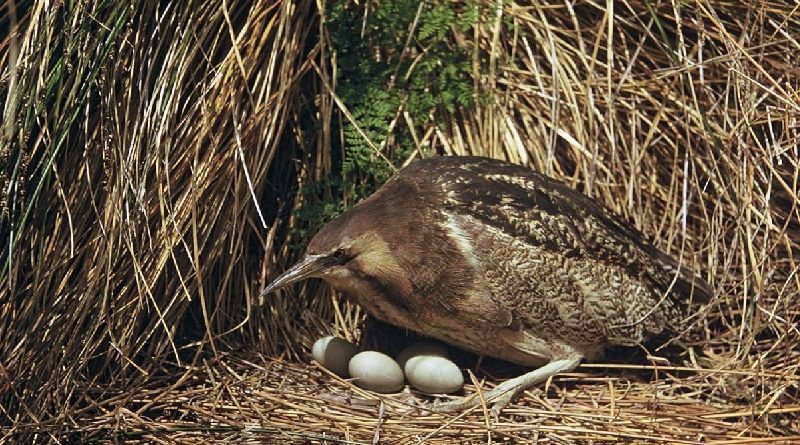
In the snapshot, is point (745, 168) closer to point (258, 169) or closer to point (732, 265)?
point (732, 265)

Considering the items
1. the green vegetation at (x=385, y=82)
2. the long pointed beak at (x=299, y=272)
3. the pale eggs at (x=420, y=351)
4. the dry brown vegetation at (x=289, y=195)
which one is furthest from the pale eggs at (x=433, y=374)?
the green vegetation at (x=385, y=82)

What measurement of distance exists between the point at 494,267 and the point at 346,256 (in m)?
0.52

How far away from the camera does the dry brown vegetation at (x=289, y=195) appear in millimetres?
3621

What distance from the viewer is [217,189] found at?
156 inches

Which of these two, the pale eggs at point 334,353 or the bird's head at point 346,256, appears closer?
the bird's head at point 346,256

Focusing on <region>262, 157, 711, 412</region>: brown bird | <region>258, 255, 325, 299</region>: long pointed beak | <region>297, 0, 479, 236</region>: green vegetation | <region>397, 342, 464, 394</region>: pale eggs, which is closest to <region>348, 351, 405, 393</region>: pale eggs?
<region>397, 342, 464, 394</region>: pale eggs

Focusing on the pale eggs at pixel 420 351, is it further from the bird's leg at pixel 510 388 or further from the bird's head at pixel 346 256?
the bird's head at pixel 346 256

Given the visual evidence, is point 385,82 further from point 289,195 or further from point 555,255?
point 555,255

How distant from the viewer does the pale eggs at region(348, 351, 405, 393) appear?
12.9 feet

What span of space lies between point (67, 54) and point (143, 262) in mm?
723

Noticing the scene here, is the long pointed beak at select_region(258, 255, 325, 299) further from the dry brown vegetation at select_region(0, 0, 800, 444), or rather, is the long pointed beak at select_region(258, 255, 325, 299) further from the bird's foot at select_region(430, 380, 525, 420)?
the bird's foot at select_region(430, 380, 525, 420)

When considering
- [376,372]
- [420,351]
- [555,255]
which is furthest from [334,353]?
[555,255]

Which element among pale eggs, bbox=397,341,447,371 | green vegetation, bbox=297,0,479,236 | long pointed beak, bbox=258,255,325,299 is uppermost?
green vegetation, bbox=297,0,479,236

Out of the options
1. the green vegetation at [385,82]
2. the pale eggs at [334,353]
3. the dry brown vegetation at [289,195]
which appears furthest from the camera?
the green vegetation at [385,82]
